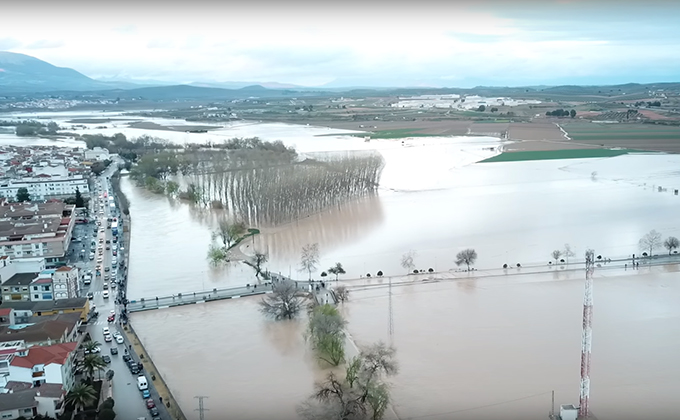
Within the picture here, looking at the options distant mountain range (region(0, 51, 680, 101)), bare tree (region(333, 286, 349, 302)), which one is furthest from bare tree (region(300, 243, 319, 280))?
distant mountain range (region(0, 51, 680, 101))

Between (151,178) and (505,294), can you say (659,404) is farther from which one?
(151,178)

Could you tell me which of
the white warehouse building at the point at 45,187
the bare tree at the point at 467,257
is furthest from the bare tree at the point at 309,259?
the white warehouse building at the point at 45,187

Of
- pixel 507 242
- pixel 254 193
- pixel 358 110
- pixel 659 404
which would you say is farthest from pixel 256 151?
pixel 358 110

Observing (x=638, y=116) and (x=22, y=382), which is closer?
(x=22, y=382)

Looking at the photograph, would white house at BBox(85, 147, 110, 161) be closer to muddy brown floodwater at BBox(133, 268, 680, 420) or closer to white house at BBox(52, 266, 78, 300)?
white house at BBox(52, 266, 78, 300)

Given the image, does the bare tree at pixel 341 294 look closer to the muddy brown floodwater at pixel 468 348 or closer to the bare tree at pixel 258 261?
the muddy brown floodwater at pixel 468 348

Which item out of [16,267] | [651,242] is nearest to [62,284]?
[16,267]
